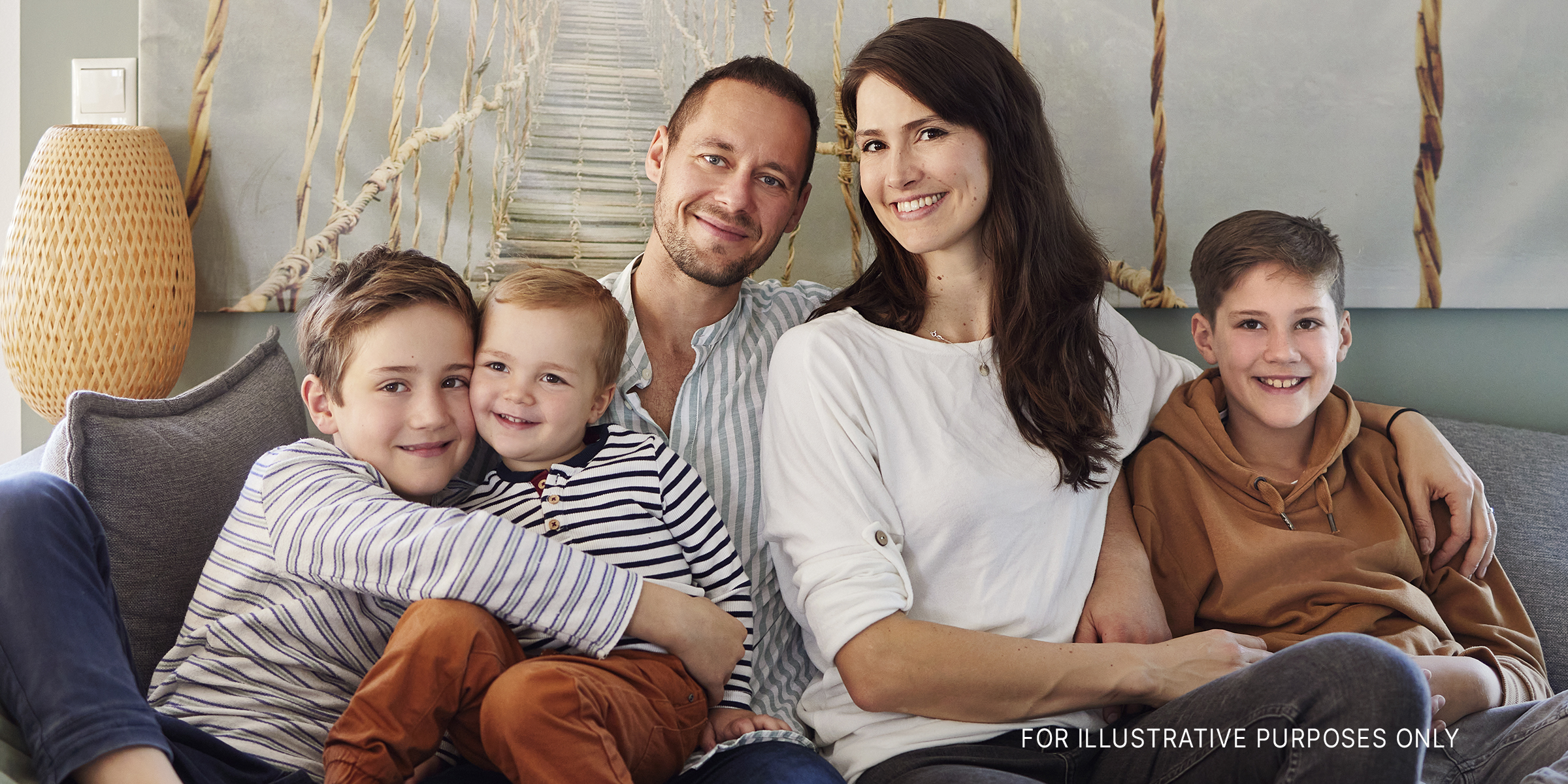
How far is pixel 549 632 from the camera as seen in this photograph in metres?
1.16

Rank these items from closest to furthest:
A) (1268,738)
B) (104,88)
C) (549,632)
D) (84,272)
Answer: (1268,738) → (549,632) → (84,272) → (104,88)

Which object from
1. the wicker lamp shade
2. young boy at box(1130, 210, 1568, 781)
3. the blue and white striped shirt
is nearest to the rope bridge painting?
the wicker lamp shade

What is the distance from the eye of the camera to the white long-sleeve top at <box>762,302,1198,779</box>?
1.23m

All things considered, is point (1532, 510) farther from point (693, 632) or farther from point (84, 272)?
point (84, 272)

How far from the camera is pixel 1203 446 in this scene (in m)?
1.48

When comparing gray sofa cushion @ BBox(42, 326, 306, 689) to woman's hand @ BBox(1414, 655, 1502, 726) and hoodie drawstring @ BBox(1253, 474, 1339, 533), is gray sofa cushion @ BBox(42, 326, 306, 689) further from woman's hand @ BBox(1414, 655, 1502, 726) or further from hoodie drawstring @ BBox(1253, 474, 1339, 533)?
woman's hand @ BBox(1414, 655, 1502, 726)

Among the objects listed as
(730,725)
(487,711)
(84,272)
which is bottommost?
(730,725)

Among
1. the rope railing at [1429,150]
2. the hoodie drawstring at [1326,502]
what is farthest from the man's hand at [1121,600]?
the rope railing at [1429,150]

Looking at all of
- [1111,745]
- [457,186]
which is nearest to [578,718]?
[1111,745]

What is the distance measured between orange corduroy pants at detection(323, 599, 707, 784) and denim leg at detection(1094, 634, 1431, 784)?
642 mm

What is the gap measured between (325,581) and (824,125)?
1207 millimetres

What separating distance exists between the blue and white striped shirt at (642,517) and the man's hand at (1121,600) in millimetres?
490

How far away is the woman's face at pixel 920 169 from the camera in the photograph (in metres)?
1.36

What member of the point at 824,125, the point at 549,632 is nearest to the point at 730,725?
the point at 549,632
